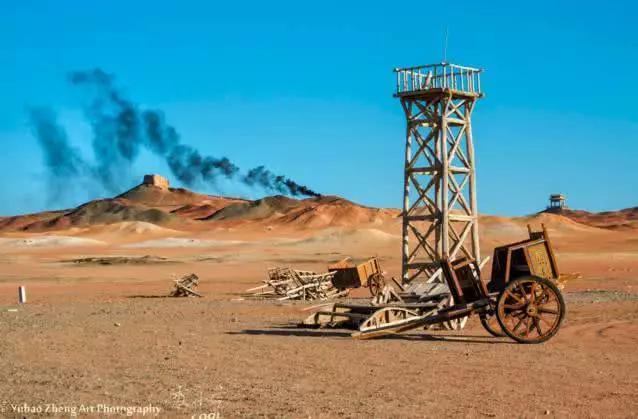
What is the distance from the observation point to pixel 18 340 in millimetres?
17859

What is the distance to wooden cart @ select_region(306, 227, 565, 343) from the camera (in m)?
15.6

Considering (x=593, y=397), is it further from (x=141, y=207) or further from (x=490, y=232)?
(x=141, y=207)

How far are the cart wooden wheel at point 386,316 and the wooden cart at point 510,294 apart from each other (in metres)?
0.21

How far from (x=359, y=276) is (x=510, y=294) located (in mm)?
13338

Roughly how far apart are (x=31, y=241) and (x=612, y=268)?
195ft

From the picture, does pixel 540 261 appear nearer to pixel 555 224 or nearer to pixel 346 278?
pixel 346 278

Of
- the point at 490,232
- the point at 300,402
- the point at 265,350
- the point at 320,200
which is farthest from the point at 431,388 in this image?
the point at 320,200

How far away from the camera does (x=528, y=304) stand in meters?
15.7

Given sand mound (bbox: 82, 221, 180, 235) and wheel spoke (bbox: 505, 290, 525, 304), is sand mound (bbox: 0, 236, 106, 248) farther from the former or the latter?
wheel spoke (bbox: 505, 290, 525, 304)

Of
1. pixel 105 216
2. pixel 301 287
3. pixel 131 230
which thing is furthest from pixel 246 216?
pixel 301 287

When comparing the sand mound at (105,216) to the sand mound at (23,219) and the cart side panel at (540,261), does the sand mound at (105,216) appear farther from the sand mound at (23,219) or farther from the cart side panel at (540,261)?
the cart side panel at (540,261)

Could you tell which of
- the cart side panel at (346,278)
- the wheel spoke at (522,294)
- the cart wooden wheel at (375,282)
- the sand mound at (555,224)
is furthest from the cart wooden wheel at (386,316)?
the sand mound at (555,224)

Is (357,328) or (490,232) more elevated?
(490,232)

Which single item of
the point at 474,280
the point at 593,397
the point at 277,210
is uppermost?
the point at 277,210
